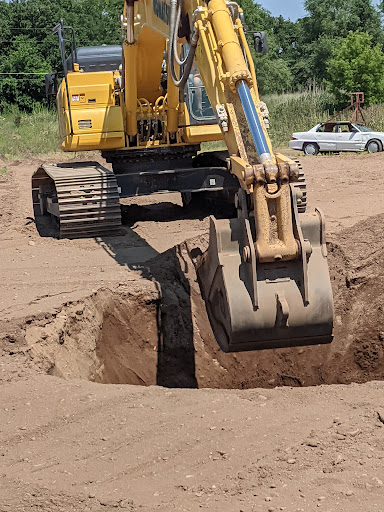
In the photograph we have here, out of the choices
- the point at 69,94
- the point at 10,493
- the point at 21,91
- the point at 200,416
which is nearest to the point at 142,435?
the point at 200,416

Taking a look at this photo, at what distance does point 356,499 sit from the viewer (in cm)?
396

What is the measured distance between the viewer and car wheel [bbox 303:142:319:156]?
24547mm

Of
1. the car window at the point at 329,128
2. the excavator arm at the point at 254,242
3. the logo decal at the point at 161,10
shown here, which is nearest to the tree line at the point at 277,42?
the car window at the point at 329,128

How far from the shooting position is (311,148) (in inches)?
968

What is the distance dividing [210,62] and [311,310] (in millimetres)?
2391

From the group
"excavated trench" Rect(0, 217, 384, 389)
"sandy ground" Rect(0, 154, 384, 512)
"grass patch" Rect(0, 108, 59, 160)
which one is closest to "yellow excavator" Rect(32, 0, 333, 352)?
"sandy ground" Rect(0, 154, 384, 512)

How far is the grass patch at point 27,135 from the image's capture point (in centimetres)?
2847

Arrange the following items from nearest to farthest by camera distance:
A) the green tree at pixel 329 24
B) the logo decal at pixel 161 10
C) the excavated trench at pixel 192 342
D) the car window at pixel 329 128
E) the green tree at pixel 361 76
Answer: the excavated trench at pixel 192 342 → the logo decal at pixel 161 10 → the car window at pixel 329 128 → the green tree at pixel 361 76 → the green tree at pixel 329 24

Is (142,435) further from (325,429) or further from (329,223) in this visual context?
(329,223)

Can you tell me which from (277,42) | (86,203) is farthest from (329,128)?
(277,42)

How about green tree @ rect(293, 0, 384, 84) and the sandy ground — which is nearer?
the sandy ground

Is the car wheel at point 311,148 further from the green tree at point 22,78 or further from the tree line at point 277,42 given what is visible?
the green tree at point 22,78

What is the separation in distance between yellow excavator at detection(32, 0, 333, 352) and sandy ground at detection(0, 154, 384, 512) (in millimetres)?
528

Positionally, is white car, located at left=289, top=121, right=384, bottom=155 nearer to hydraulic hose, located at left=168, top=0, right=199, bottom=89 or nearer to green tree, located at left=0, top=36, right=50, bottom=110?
hydraulic hose, located at left=168, top=0, right=199, bottom=89
